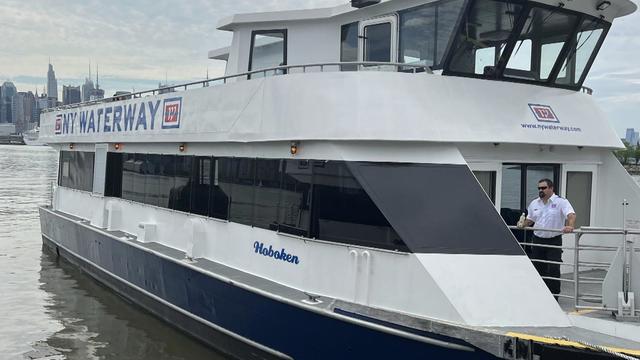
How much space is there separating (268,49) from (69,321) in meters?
4.75

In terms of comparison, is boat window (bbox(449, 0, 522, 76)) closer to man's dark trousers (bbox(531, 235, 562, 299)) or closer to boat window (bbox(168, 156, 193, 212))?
man's dark trousers (bbox(531, 235, 562, 299))

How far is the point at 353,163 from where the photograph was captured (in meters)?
5.27

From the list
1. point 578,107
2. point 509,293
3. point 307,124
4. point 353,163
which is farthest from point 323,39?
point 509,293

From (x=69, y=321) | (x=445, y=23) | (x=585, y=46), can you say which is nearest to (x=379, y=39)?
(x=445, y=23)

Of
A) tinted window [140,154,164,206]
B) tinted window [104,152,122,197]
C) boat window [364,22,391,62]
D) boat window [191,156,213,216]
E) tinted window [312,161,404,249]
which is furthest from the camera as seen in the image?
tinted window [104,152,122,197]

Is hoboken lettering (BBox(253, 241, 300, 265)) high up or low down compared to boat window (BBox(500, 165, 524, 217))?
down

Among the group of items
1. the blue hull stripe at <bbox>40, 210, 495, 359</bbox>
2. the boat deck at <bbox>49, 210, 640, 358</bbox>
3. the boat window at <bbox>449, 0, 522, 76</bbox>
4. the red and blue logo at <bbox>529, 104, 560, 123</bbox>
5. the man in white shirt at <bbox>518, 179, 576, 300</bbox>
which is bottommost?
the blue hull stripe at <bbox>40, 210, 495, 359</bbox>

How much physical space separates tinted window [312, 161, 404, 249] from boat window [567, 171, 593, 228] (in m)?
2.66

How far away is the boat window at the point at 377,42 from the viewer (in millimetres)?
6395

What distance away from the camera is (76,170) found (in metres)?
11.6

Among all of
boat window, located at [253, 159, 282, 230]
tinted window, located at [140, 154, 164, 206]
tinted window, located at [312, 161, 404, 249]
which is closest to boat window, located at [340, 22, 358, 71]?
boat window, located at [253, 159, 282, 230]

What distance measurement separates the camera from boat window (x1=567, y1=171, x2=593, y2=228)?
660cm

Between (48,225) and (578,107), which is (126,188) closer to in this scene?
(48,225)

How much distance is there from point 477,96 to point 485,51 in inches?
19.3
